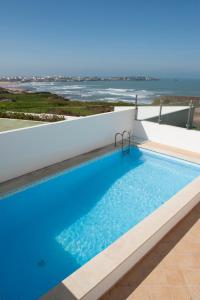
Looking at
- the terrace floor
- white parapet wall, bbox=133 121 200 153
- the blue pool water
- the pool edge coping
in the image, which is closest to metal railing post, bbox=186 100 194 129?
white parapet wall, bbox=133 121 200 153

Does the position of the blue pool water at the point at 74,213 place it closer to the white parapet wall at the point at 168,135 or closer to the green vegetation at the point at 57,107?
the white parapet wall at the point at 168,135

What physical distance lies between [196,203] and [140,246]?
175 centimetres

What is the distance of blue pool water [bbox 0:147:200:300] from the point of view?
3178 millimetres

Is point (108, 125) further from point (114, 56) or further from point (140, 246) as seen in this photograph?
point (114, 56)

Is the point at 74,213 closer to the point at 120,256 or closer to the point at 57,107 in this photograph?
the point at 120,256

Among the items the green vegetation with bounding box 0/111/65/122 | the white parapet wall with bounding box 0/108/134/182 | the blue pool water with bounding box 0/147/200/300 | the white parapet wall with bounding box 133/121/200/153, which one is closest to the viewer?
the blue pool water with bounding box 0/147/200/300

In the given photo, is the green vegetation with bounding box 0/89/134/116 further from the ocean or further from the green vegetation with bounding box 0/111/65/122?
the ocean

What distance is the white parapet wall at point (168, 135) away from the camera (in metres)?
6.89

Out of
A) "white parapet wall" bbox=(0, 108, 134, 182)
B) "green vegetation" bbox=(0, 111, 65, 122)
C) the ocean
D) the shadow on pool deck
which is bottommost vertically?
the ocean

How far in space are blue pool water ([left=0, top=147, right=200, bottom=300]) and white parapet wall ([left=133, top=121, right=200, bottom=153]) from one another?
2.82 feet

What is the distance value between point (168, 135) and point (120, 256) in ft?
17.8

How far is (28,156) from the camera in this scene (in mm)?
5297

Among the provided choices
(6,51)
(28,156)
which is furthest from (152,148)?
(6,51)

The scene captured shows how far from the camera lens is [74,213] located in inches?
179
